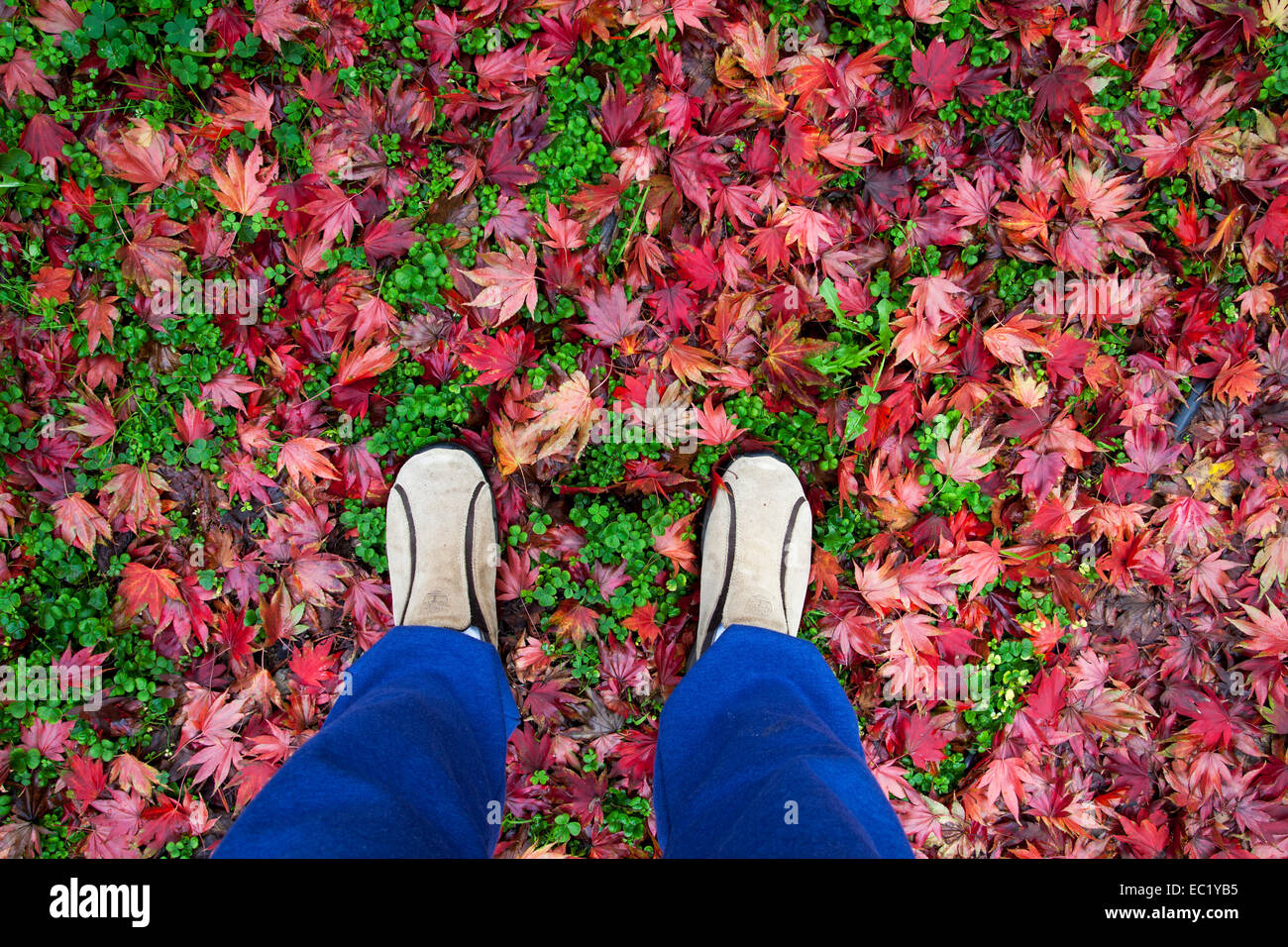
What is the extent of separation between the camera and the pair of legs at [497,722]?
1.03 metres

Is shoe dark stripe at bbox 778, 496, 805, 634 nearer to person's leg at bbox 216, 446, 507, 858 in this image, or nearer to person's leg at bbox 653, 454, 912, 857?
person's leg at bbox 653, 454, 912, 857

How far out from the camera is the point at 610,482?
5.94ft

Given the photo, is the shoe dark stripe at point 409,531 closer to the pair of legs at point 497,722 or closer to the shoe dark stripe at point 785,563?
the pair of legs at point 497,722

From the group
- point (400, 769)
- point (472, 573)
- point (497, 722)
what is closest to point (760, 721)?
point (497, 722)

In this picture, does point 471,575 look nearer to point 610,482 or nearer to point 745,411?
point 610,482

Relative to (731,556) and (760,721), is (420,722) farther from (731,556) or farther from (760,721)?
(731,556)

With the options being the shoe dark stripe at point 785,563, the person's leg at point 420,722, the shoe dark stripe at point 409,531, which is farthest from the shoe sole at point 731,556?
the shoe dark stripe at point 409,531

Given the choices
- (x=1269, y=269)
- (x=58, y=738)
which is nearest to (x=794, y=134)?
(x=1269, y=269)

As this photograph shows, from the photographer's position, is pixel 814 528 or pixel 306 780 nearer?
pixel 306 780

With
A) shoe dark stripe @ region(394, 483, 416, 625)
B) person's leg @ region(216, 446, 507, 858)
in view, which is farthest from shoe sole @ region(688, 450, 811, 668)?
shoe dark stripe @ region(394, 483, 416, 625)

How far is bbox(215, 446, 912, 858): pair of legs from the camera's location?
40.5 inches

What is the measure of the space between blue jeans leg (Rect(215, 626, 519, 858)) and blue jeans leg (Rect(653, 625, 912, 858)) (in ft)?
1.34
